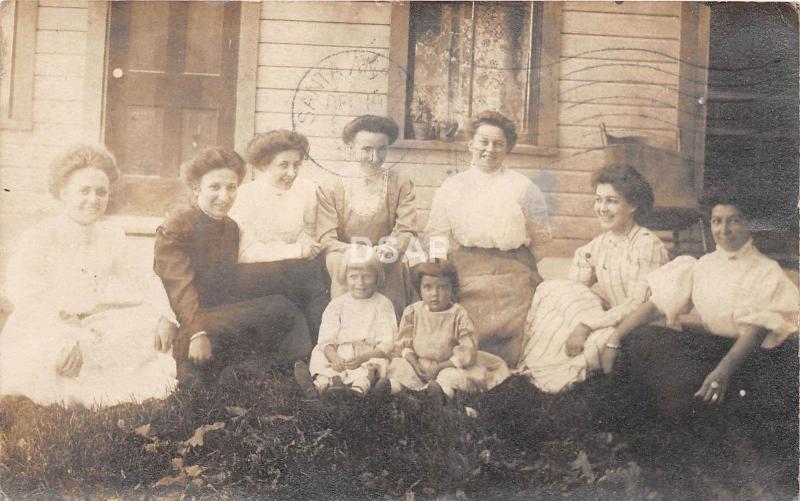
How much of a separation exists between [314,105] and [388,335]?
1674 mm

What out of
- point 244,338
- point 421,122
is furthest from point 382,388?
point 421,122

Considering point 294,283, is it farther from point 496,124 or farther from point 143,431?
point 496,124

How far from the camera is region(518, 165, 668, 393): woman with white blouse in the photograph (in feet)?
17.8

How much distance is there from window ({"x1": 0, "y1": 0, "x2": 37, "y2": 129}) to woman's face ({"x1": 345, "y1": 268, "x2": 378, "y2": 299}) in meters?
2.44

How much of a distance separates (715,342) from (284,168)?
3.19m

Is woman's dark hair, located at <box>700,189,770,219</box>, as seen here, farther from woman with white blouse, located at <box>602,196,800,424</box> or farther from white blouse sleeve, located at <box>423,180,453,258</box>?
white blouse sleeve, located at <box>423,180,453,258</box>

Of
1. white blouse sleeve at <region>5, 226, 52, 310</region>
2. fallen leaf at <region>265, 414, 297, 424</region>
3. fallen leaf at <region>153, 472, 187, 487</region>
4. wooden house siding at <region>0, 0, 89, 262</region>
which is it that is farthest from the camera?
wooden house siding at <region>0, 0, 89, 262</region>

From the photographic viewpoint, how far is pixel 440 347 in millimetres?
5406

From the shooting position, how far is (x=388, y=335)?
5.42 meters

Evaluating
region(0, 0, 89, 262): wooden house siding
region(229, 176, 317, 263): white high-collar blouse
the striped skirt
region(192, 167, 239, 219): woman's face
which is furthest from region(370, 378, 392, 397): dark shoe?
region(0, 0, 89, 262): wooden house siding

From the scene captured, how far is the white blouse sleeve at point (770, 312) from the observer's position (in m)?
5.43

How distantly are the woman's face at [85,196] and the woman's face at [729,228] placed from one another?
419 cm

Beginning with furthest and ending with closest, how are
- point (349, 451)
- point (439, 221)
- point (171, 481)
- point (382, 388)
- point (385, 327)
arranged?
point (439, 221)
point (385, 327)
point (382, 388)
point (349, 451)
point (171, 481)

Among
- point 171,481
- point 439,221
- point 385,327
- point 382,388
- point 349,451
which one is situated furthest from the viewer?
point 439,221
